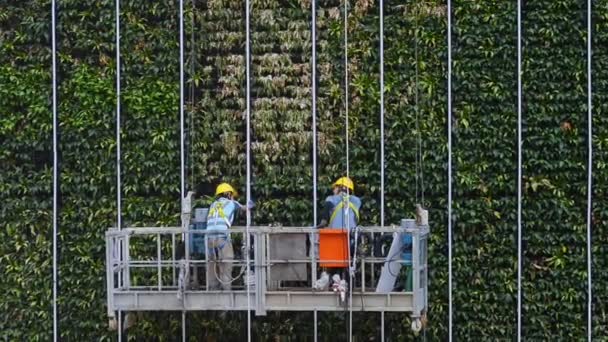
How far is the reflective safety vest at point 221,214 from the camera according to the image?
16391 millimetres

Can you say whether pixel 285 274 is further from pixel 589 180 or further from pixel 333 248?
pixel 589 180

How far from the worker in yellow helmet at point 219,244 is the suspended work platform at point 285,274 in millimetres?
67

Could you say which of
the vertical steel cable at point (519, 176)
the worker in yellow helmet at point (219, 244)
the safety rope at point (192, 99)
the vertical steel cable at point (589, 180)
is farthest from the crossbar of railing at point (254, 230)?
the vertical steel cable at point (589, 180)

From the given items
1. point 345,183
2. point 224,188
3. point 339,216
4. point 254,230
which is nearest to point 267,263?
point 254,230

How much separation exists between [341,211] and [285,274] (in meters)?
1.13

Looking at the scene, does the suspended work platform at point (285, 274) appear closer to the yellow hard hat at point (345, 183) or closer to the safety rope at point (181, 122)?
the yellow hard hat at point (345, 183)

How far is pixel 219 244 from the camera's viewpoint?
1630cm

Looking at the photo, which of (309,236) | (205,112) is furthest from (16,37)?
(309,236)

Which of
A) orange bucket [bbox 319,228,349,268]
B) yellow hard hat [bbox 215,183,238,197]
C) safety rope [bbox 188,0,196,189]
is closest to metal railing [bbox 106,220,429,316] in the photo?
orange bucket [bbox 319,228,349,268]

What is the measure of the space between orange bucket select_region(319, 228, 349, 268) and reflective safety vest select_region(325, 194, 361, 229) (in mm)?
337

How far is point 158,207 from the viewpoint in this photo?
18281 millimetres

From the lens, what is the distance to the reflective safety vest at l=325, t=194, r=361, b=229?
16.4 meters

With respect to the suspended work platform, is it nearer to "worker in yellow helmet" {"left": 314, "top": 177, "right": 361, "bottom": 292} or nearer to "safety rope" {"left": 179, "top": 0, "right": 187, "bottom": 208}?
"worker in yellow helmet" {"left": 314, "top": 177, "right": 361, "bottom": 292}

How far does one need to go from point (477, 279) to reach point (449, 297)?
0.46m
